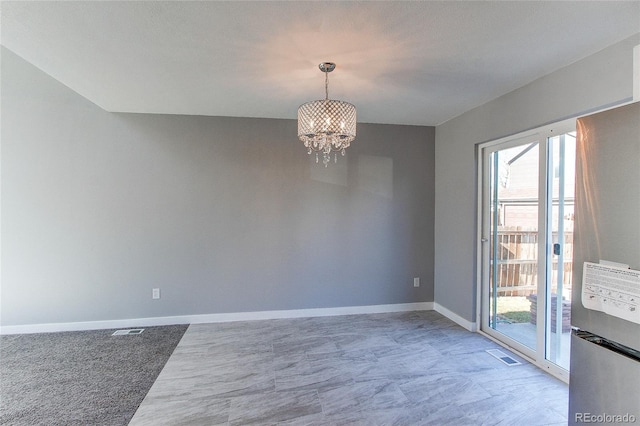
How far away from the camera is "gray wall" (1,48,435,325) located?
3342 mm

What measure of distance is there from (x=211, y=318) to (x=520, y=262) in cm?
340

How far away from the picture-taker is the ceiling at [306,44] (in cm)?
169

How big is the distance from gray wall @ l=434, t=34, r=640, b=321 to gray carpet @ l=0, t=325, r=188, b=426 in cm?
323

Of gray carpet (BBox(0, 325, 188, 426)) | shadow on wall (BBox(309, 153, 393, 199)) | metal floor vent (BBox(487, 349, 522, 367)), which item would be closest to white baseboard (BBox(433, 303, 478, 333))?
metal floor vent (BBox(487, 349, 522, 367))

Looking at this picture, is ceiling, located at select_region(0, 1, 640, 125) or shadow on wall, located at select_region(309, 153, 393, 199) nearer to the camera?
ceiling, located at select_region(0, 1, 640, 125)

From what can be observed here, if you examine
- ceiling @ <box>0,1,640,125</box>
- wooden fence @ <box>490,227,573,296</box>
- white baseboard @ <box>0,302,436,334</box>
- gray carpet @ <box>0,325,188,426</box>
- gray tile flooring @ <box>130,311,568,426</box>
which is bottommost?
gray tile flooring @ <box>130,311,568,426</box>

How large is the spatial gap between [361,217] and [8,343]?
4.00 meters

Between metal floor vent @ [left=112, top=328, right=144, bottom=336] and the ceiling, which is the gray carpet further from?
the ceiling

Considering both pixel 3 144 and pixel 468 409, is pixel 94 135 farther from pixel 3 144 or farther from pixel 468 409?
pixel 468 409

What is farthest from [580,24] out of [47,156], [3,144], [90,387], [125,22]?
[3,144]

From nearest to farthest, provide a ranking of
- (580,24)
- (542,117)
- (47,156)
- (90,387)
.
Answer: (580,24) → (90,387) → (542,117) → (47,156)

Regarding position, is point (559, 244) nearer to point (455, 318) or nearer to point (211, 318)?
point (455, 318)

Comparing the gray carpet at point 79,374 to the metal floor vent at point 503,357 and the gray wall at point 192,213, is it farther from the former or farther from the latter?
the metal floor vent at point 503,357

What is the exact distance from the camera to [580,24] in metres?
1.80
